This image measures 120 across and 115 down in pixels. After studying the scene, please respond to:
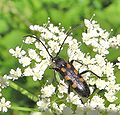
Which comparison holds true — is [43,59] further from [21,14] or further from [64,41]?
[21,14]

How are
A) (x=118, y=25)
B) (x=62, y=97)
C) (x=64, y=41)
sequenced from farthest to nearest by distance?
(x=118, y=25) → (x=64, y=41) → (x=62, y=97)

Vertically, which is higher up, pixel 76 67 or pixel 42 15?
pixel 42 15

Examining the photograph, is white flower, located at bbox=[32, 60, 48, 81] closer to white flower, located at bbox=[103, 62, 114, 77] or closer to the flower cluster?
the flower cluster

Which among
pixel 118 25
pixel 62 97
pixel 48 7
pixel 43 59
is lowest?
pixel 62 97

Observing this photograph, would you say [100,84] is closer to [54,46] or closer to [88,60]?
[88,60]

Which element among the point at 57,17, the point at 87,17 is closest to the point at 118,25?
the point at 87,17

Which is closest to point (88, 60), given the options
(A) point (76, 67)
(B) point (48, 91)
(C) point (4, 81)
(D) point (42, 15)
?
(A) point (76, 67)

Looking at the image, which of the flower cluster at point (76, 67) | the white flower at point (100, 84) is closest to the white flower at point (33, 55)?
the flower cluster at point (76, 67)
